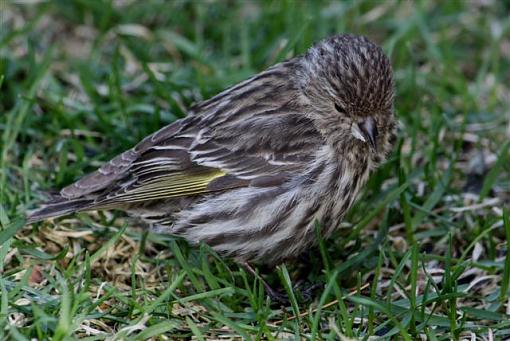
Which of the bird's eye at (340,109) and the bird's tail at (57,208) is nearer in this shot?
the bird's eye at (340,109)

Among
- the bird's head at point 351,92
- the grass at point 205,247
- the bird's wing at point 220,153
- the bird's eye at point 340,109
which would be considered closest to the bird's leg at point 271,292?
the grass at point 205,247

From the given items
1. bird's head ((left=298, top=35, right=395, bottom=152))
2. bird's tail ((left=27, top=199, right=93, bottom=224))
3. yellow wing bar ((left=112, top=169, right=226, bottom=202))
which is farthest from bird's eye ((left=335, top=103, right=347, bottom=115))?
bird's tail ((left=27, top=199, right=93, bottom=224))

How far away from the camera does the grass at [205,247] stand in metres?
4.45

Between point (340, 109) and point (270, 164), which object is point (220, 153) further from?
point (340, 109)

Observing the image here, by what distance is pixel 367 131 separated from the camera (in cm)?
466

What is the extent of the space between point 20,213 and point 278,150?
1562 millimetres

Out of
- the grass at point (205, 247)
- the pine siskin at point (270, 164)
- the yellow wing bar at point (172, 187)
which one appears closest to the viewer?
the grass at point (205, 247)

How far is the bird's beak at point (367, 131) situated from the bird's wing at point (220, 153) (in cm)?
23

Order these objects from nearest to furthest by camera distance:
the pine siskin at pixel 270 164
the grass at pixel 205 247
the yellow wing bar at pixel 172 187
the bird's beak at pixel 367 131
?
the grass at pixel 205 247 → the bird's beak at pixel 367 131 → the pine siskin at pixel 270 164 → the yellow wing bar at pixel 172 187

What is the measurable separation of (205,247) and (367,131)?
41.8 inches

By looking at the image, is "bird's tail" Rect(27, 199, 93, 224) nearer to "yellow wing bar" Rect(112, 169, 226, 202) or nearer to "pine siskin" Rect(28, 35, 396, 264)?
"pine siskin" Rect(28, 35, 396, 264)

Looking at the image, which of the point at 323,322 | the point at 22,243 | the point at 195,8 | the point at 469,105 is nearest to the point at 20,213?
the point at 22,243

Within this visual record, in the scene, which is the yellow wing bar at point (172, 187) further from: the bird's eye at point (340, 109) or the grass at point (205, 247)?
the bird's eye at point (340, 109)

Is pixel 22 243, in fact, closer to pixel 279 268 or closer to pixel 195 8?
pixel 279 268
